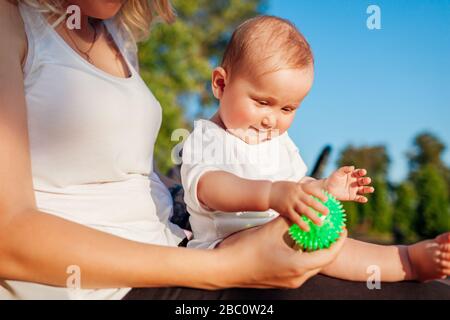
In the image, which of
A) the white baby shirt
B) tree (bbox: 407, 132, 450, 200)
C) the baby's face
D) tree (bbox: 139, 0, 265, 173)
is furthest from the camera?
tree (bbox: 407, 132, 450, 200)

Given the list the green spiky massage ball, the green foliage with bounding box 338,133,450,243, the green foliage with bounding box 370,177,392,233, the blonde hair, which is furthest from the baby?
the green foliage with bounding box 370,177,392,233

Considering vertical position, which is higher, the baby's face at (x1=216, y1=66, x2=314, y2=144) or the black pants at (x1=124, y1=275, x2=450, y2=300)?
the baby's face at (x1=216, y1=66, x2=314, y2=144)

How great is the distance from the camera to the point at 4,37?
137cm

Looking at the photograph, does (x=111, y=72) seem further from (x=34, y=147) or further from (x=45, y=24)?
(x=34, y=147)

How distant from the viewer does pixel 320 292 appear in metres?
1.42

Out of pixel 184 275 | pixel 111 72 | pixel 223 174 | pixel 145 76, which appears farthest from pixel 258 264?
pixel 145 76

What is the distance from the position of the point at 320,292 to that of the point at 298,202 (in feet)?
0.97

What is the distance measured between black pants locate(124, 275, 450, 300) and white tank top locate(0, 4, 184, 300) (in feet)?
0.34

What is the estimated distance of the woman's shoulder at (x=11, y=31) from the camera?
1366 mm

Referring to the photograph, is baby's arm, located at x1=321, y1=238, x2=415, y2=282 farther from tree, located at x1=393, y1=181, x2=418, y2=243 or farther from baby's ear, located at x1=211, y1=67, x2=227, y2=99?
tree, located at x1=393, y1=181, x2=418, y2=243

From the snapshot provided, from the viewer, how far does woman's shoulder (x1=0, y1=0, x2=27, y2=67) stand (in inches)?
53.8

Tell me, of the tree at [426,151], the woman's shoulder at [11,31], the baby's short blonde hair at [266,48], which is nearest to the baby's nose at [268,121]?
the baby's short blonde hair at [266,48]

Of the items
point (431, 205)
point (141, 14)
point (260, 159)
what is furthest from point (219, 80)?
point (431, 205)

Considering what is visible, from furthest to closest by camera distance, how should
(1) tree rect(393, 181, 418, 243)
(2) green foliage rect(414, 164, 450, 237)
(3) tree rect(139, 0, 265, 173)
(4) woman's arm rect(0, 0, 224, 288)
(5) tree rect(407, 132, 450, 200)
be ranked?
(5) tree rect(407, 132, 450, 200) → (1) tree rect(393, 181, 418, 243) → (2) green foliage rect(414, 164, 450, 237) → (3) tree rect(139, 0, 265, 173) → (4) woman's arm rect(0, 0, 224, 288)
